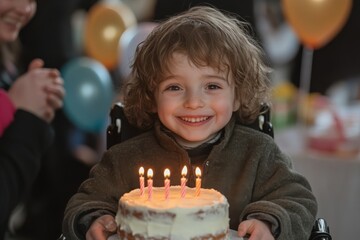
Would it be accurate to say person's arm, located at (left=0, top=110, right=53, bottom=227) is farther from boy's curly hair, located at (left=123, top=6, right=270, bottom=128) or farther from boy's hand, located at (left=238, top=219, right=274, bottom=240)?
boy's hand, located at (left=238, top=219, right=274, bottom=240)

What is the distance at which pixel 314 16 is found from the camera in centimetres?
401

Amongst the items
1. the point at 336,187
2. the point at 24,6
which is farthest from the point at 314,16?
the point at 24,6

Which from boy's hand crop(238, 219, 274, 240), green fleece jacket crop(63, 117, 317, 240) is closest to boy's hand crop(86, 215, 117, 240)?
green fleece jacket crop(63, 117, 317, 240)

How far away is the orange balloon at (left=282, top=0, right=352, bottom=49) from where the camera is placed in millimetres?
3969

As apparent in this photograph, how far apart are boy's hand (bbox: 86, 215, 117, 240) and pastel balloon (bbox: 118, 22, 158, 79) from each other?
200 centimetres

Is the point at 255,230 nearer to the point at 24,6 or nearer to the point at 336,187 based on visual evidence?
Answer: the point at 24,6

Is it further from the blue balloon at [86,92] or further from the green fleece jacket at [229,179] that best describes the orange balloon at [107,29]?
the green fleece jacket at [229,179]

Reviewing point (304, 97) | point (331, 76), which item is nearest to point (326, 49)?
point (331, 76)

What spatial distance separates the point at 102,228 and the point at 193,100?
437mm

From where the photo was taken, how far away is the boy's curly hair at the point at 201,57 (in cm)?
204

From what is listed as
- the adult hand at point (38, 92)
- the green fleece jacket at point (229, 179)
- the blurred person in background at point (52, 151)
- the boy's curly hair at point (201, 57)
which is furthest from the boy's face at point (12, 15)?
the blurred person in background at point (52, 151)

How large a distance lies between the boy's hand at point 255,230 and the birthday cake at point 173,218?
0.11 m

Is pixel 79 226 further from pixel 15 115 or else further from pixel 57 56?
pixel 57 56

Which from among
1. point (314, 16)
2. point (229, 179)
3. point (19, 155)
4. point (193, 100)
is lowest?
point (19, 155)
